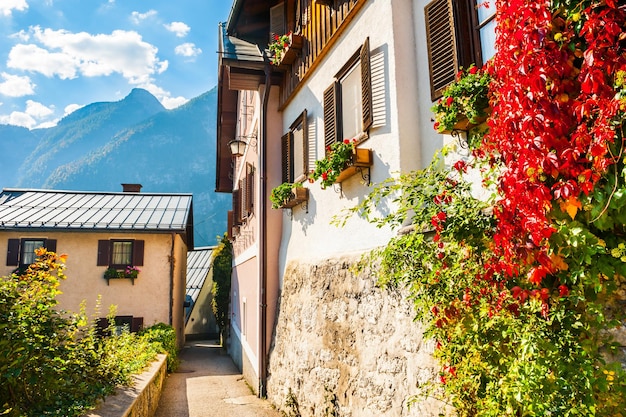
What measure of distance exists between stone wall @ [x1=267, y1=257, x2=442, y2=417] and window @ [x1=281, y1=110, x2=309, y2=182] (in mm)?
1669

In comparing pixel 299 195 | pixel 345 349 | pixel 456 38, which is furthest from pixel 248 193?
pixel 456 38

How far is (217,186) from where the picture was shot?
21.2 meters

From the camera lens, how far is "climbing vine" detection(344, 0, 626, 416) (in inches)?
88.7

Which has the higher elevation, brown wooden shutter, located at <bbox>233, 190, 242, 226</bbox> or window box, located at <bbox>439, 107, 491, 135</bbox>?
brown wooden shutter, located at <bbox>233, 190, 242, 226</bbox>

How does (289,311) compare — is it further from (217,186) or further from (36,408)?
(217,186)

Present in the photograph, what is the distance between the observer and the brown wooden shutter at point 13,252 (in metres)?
15.1

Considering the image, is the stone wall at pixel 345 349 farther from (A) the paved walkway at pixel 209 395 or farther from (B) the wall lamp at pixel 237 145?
(B) the wall lamp at pixel 237 145

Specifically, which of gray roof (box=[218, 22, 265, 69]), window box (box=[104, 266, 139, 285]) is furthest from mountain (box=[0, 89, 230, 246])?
gray roof (box=[218, 22, 265, 69])

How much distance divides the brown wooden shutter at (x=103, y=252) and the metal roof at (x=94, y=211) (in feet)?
1.83

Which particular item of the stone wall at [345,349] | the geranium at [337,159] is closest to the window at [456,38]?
the geranium at [337,159]

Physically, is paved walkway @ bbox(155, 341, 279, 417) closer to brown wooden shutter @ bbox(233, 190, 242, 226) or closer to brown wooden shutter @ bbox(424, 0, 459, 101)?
brown wooden shutter @ bbox(233, 190, 242, 226)

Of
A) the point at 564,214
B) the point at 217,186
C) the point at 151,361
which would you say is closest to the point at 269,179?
the point at 151,361

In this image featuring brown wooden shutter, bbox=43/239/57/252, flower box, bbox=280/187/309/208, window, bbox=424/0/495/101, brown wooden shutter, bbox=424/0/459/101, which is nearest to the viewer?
window, bbox=424/0/495/101

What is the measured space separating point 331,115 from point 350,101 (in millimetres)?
539
